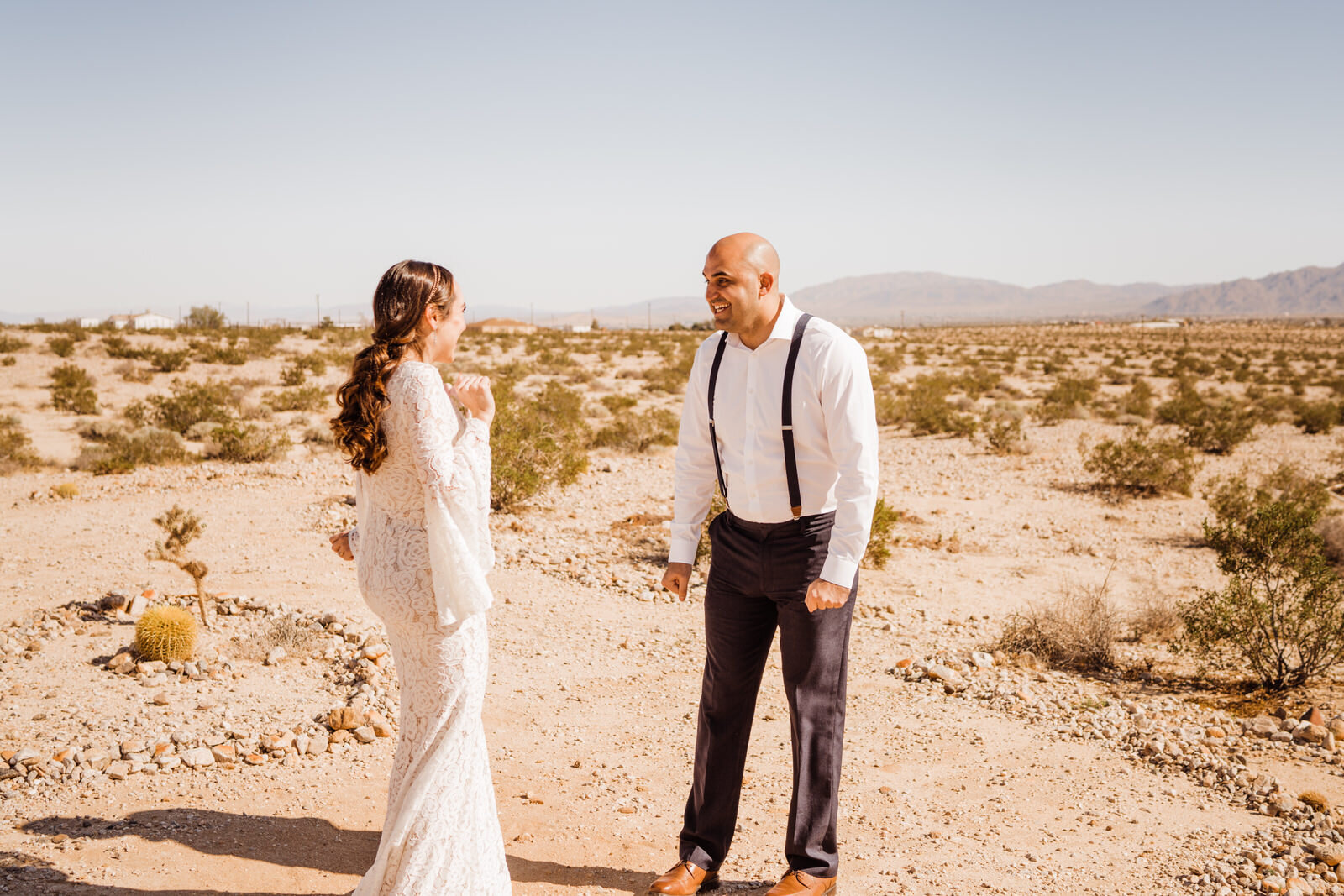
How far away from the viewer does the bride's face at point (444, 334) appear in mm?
2506

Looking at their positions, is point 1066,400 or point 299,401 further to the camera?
point 1066,400

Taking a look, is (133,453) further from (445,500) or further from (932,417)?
(932,417)

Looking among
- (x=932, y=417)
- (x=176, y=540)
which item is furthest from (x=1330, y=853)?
(x=932, y=417)

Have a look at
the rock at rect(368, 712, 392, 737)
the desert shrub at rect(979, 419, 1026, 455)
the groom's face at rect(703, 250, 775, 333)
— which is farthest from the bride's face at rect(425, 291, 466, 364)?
the desert shrub at rect(979, 419, 1026, 455)

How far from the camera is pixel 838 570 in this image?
270cm

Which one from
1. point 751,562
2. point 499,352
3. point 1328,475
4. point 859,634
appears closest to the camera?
point 751,562

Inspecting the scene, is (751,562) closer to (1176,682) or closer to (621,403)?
(1176,682)

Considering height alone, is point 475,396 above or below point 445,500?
above

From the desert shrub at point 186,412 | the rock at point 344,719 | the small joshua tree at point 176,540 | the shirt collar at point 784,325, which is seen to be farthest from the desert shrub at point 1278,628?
the desert shrub at point 186,412

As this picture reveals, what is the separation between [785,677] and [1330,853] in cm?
240

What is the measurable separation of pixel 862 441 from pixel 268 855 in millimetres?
2739

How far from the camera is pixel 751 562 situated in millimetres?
2932

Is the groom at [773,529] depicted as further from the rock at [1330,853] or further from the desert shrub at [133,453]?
the desert shrub at [133,453]

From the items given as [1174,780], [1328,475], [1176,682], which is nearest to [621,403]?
[1328,475]
